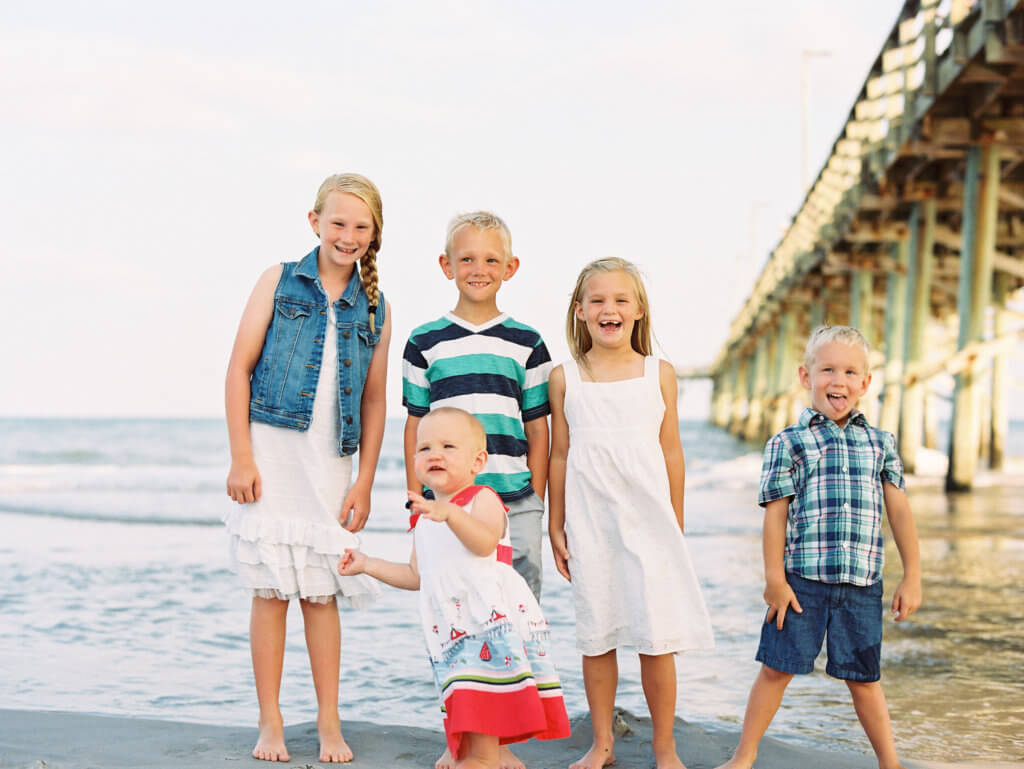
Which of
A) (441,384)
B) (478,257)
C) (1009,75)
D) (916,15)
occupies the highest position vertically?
(916,15)

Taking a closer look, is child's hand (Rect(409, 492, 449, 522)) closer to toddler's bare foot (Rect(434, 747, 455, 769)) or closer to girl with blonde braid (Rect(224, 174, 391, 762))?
girl with blonde braid (Rect(224, 174, 391, 762))

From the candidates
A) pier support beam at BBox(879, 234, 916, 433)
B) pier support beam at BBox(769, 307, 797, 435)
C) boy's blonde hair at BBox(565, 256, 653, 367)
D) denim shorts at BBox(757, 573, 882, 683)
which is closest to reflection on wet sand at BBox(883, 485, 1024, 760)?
denim shorts at BBox(757, 573, 882, 683)

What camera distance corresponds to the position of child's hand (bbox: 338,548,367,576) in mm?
3043

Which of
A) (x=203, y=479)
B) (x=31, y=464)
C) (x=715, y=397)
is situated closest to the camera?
(x=203, y=479)

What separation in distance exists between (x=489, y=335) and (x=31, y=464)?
99.6 ft

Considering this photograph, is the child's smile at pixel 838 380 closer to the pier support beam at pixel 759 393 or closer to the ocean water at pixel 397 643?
the ocean water at pixel 397 643

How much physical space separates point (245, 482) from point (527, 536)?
804 millimetres

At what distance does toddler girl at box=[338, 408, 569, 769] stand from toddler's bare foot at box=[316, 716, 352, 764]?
35 centimetres

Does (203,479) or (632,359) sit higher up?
(632,359)

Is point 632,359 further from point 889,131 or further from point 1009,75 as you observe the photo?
point 889,131

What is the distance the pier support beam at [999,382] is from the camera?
18.2 metres

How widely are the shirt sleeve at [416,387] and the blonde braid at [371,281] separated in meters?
0.14

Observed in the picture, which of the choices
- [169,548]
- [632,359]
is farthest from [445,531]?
[169,548]

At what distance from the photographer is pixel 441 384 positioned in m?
3.29
